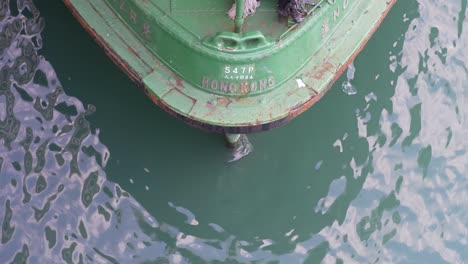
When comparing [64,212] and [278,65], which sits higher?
[278,65]

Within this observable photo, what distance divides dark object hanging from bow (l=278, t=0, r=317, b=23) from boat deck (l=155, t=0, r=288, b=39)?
120 mm

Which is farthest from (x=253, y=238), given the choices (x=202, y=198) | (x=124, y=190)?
(x=124, y=190)

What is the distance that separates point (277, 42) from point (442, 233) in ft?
11.2

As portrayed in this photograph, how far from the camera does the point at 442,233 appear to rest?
12.3 m

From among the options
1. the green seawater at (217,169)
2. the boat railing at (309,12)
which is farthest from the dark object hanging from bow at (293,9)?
the green seawater at (217,169)

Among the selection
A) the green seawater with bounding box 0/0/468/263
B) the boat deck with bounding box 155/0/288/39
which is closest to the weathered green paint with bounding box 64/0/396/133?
the boat deck with bounding box 155/0/288/39

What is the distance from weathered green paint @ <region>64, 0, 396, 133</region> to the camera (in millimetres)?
10977

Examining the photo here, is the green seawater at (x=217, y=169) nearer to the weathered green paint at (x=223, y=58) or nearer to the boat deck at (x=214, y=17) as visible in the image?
the weathered green paint at (x=223, y=58)

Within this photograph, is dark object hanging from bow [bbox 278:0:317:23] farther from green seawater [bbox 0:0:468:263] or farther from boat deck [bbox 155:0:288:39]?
green seawater [bbox 0:0:468:263]

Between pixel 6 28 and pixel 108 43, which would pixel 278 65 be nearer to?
pixel 108 43

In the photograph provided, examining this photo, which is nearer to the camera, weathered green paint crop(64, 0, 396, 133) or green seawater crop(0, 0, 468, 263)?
weathered green paint crop(64, 0, 396, 133)

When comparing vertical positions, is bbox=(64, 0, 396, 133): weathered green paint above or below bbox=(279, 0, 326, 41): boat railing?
below

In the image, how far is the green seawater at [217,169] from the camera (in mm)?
12062

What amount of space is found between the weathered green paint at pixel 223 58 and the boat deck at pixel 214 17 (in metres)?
0.01
